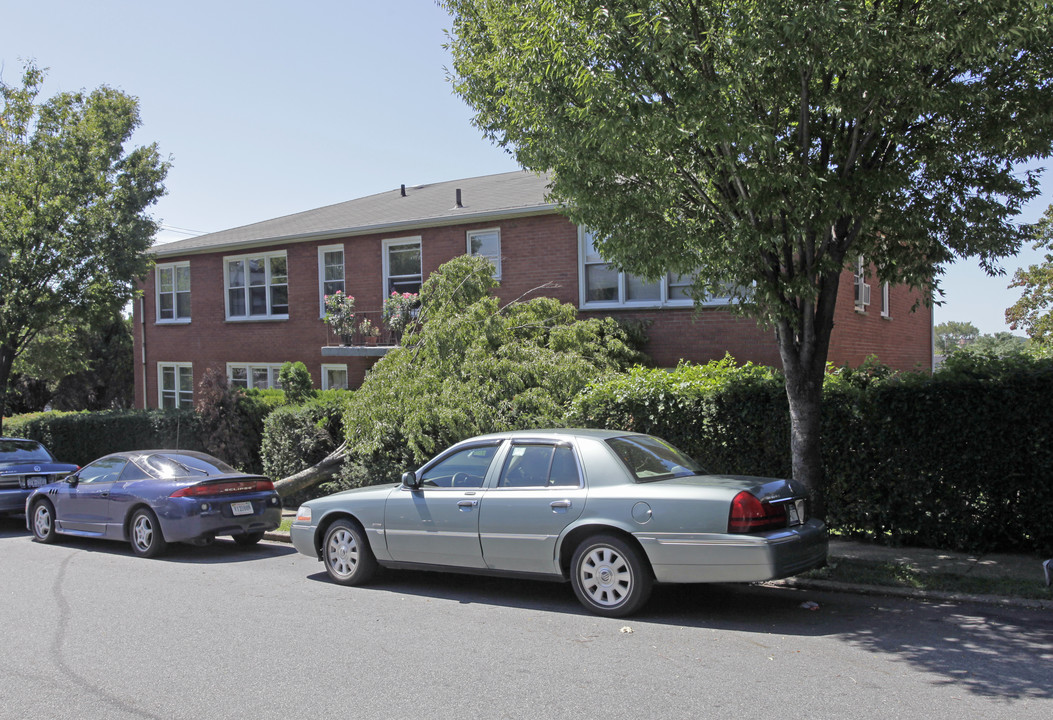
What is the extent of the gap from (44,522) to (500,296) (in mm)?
8971

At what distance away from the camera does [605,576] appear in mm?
6551

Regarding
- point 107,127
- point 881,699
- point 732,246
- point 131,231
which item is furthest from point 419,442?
point 107,127

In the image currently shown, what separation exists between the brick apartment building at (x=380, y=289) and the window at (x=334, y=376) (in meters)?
0.03

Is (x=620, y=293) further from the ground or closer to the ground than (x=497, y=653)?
further from the ground

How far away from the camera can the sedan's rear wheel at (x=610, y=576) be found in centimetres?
639

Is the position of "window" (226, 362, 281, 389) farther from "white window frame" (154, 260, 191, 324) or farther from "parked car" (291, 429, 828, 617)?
"parked car" (291, 429, 828, 617)

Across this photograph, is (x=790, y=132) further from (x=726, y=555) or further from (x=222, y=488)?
(x=222, y=488)

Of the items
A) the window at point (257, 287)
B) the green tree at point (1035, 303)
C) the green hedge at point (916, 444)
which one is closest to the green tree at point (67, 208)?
the window at point (257, 287)

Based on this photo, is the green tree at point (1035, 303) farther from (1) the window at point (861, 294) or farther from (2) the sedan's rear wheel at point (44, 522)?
(2) the sedan's rear wheel at point (44, 522)

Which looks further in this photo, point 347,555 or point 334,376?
point 334,376

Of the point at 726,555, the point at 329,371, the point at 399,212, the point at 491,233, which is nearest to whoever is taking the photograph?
the point at 726,555

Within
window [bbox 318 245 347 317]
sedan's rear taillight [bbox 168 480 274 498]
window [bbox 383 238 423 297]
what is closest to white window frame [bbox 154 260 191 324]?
window [bbox 318 245 347 317]

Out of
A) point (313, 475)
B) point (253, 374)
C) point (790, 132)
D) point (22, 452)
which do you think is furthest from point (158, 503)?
point (253, 374)

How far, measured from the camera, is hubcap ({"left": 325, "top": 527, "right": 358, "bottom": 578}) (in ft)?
26.1
